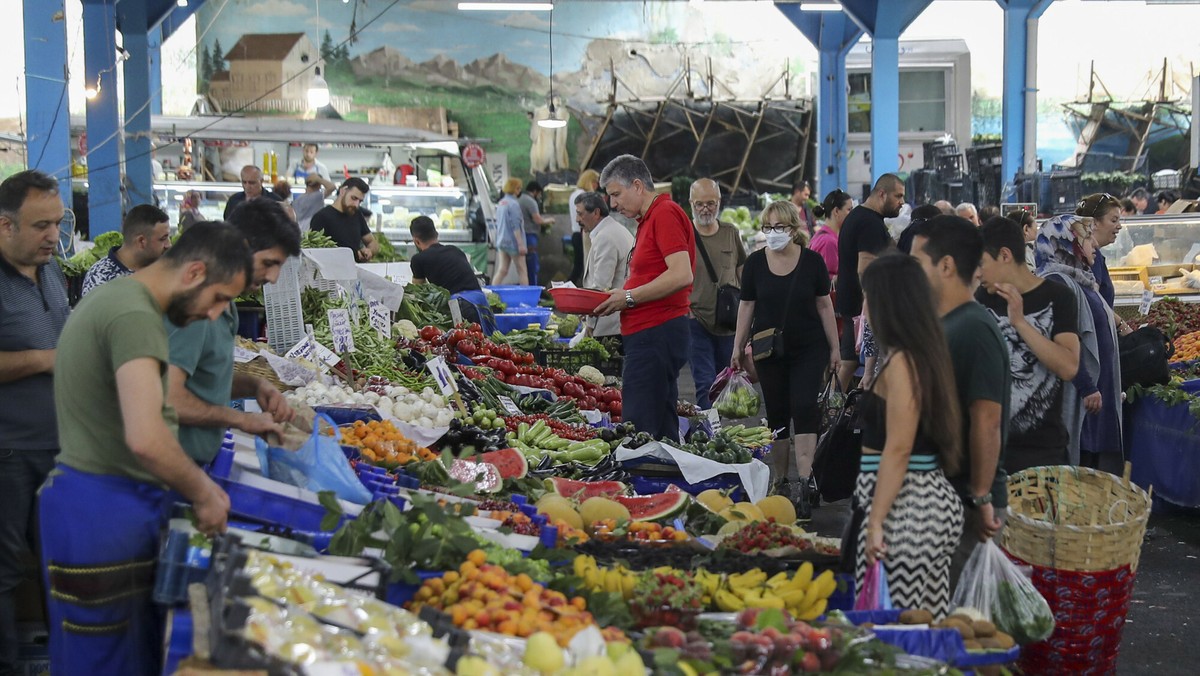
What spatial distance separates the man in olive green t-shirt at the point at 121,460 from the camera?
3043 mm

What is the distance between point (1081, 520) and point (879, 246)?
11.7ft

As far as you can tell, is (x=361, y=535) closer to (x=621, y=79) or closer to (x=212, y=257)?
(x=212, y=257)

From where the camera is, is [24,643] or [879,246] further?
[879,246]

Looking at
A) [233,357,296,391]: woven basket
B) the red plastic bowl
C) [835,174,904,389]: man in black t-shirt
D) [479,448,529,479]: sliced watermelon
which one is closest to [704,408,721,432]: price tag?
[835,174,904,389]: man in black t-shirt

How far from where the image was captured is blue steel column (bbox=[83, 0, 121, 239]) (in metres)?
12.5

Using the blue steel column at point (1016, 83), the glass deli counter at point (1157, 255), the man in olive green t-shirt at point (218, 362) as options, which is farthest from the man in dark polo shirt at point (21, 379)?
the blue steel column at point (1016, 83)

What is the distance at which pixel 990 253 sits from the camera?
16.4 feet

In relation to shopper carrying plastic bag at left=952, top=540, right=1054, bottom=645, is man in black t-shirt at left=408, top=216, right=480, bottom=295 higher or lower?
higher

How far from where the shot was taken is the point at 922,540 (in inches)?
144

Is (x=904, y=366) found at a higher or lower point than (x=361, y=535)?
higher

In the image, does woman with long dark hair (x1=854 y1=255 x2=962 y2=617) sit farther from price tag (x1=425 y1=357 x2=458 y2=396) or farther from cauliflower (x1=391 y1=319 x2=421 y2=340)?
cauliflower (x1=391 y1=319 x2=421 y2=340)

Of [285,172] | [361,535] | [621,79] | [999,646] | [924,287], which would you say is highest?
[621,79]

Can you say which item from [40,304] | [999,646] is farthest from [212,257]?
[999,646]

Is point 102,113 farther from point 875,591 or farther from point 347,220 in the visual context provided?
point 875,591
